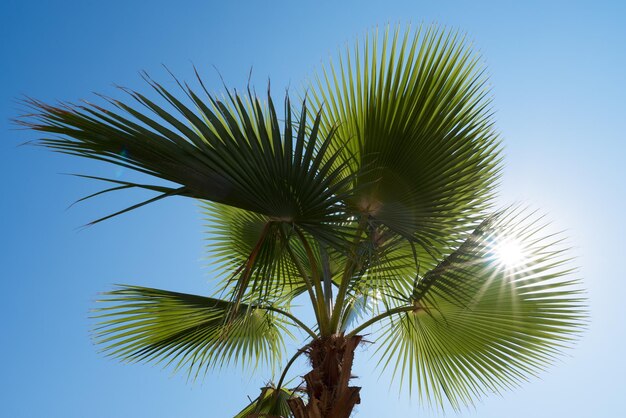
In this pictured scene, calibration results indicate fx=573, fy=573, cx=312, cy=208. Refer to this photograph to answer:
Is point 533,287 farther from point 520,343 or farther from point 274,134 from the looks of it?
point 274,134

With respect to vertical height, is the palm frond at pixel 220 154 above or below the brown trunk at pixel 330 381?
above

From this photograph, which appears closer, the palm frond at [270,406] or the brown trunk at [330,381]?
the brown trunk at [330,381]

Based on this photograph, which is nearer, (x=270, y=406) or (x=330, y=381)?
(x=330, y=381)

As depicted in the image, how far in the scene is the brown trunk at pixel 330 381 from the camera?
11.1ft

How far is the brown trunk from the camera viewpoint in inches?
134

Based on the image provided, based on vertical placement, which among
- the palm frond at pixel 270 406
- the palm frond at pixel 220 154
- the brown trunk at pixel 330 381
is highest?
the palm frond at pixel 220 154

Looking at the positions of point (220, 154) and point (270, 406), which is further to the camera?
point (270, 406)

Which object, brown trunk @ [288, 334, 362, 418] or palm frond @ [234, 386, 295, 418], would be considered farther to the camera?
palm frond @ [234, 386, 295, 418]

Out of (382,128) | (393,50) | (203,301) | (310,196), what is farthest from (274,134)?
(203,301)

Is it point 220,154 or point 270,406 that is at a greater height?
point 220,154

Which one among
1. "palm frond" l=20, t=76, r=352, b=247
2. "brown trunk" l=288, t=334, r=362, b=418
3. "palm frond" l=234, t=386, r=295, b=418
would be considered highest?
"palm frond" l=20, t=76, r=352, b=247

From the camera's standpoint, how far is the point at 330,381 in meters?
3.58

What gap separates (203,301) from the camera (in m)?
4.39

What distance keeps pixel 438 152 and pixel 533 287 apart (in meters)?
1.19
